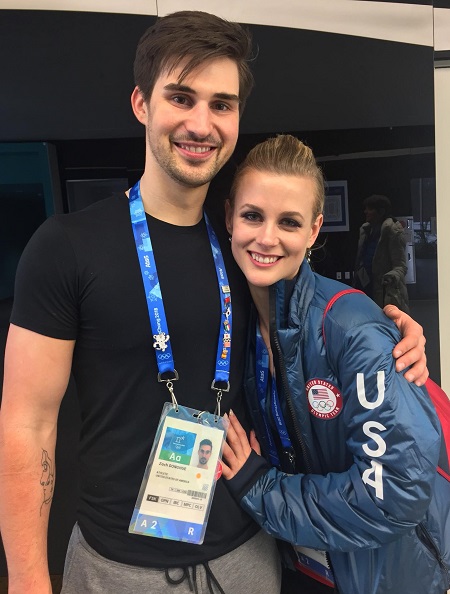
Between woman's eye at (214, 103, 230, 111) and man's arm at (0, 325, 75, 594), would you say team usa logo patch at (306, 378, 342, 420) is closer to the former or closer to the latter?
man's arm at (0, 325, 75, 594)

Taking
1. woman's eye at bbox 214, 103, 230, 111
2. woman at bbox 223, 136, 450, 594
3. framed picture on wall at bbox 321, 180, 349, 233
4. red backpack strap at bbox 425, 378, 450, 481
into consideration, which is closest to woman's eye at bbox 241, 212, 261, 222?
woman at bbox 223, 136, 450, 594

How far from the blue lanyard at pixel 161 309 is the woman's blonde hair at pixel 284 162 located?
0.22 meters

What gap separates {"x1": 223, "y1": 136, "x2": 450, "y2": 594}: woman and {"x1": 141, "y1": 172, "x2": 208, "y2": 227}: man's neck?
0.10 meters

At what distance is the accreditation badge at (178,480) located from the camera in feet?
3.34

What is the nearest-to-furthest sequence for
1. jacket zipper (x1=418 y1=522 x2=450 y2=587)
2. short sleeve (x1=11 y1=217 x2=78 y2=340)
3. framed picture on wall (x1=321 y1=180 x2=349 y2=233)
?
short sleeve (x1=11 y1=217 x2=78 y2=340) < jacket zipper (x1=418 y1=522 x2=450 y2=587) < framed picture on wall (x1=321 y1=180 x2=349 y2=233)

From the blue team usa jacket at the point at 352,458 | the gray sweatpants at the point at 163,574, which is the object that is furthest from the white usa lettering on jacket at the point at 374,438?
the gray sweatpants at the point at 163,574

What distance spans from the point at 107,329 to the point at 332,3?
47.2 inches

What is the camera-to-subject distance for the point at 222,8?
1.37 meters

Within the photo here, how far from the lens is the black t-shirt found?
958 mm

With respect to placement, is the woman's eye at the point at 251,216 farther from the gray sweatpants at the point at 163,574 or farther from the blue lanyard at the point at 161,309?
the gray sweatpants at the point at 163,574

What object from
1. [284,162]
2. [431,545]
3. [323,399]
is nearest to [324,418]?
[323,399]

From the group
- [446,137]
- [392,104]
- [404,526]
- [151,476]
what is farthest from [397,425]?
[446,137]

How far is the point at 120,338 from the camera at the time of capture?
1002 mm

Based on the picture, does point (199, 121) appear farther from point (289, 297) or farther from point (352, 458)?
point (352, 458)
